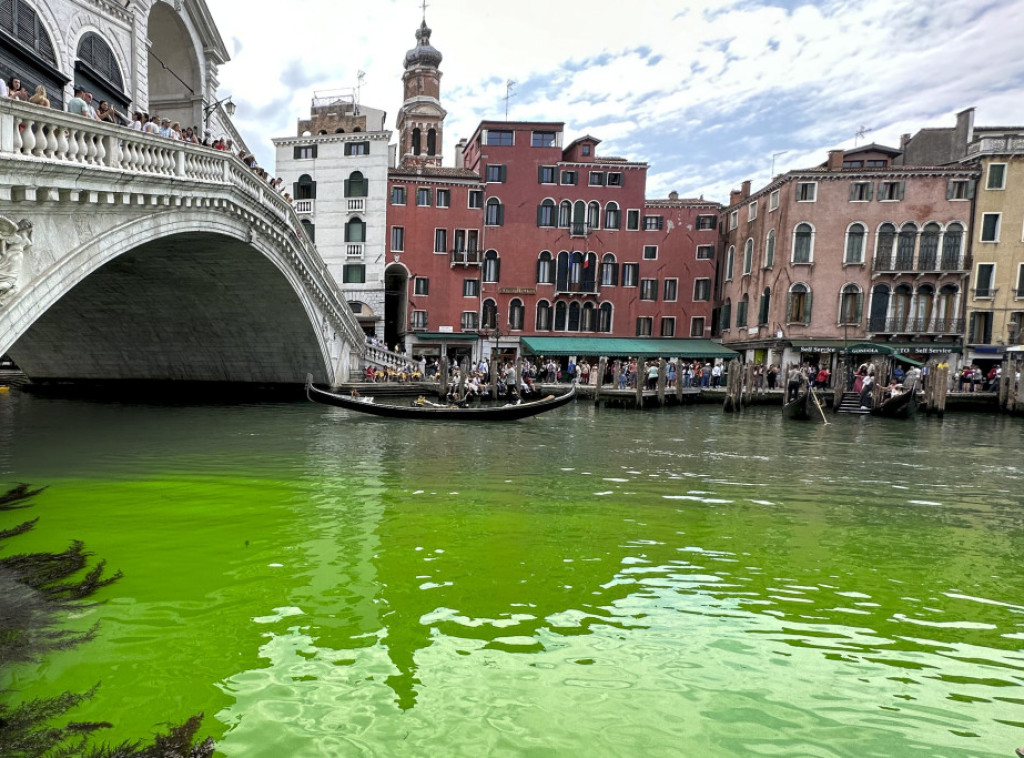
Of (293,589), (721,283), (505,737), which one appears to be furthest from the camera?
(721,283)

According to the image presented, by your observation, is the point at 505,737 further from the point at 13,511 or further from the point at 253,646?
the point at 13,511

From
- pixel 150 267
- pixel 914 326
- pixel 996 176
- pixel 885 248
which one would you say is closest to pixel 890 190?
pixel 885 248

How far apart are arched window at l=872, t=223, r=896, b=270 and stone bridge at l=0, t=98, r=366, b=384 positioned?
19526 mm

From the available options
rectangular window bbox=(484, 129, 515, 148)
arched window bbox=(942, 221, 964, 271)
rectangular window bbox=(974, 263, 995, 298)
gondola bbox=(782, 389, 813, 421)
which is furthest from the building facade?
rectangular window bbox=(484, 129, 515, 148)

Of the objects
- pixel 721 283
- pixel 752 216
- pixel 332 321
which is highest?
pixel 752 216

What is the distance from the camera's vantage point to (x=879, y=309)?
23641mm

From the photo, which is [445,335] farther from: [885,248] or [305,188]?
[885,248]

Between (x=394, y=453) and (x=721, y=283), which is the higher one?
(x=721, y=283)

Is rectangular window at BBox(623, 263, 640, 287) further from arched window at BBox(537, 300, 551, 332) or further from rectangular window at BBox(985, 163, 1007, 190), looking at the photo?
rectangular window at BBox(985, 163, 1007, 190)

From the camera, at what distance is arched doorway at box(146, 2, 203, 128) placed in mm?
14328

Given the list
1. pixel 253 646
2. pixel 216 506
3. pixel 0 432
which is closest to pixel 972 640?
pixel 253 646

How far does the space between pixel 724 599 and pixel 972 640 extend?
1.36m

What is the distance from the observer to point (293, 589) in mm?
4055

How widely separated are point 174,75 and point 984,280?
2742cm
